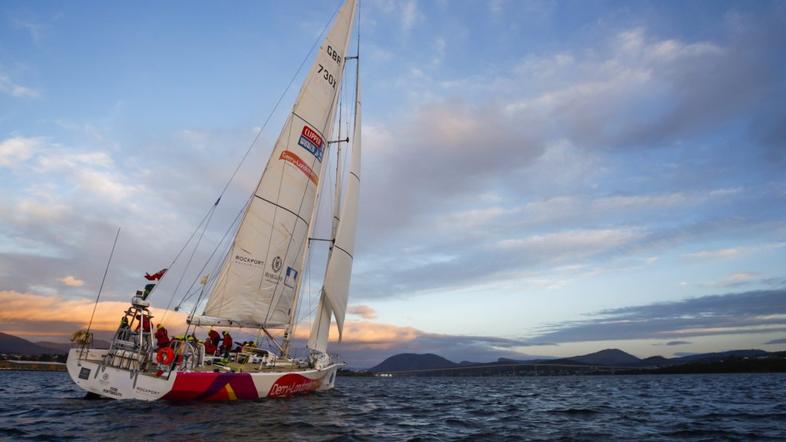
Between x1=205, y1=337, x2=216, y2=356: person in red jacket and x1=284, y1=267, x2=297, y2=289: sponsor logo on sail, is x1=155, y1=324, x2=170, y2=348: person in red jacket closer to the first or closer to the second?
x1=205, y1=337, x2=216, y2=356: person in red jacket

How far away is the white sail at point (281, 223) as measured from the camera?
21.7m

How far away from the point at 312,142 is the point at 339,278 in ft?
25.3

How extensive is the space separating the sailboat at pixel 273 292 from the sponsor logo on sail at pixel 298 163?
5 cm

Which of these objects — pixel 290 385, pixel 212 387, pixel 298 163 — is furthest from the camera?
pixel 298 163

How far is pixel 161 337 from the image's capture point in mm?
17969

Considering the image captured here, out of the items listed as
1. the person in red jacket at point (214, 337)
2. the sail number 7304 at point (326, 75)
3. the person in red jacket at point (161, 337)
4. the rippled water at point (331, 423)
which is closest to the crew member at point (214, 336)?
the person in red jacket at point (214, 337)

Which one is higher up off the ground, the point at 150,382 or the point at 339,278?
the point at 339,278

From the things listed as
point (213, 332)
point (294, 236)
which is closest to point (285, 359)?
point (213, 332)

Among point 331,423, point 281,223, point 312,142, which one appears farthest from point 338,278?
point 331,423

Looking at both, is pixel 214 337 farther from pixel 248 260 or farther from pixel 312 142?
pixel 312 142

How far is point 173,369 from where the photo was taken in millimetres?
16500

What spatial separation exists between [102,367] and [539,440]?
14.8 meters

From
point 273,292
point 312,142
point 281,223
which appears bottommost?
point 273,292

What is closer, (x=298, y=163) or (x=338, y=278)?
(x=298, y=163)
